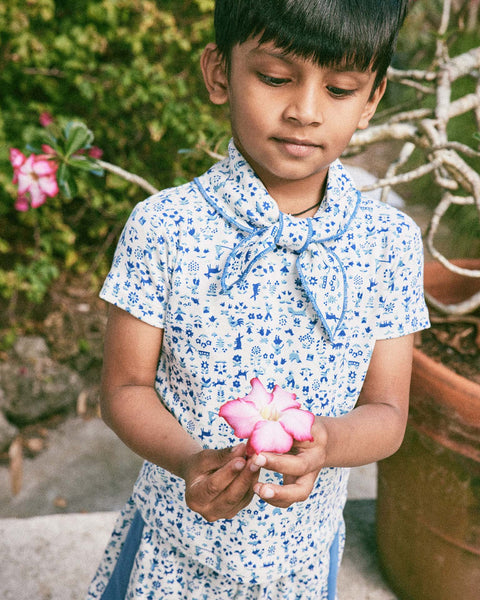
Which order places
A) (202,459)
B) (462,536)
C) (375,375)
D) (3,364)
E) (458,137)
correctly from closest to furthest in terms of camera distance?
1. (202,459)
2. (375,375)
3. (462,536)
4. (3,364)
5. (458,137)

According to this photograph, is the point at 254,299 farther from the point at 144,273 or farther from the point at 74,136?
the point at 74,136

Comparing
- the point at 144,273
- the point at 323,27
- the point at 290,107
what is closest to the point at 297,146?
the point at 290,107

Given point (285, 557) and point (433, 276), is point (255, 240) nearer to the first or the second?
point (285, 557)

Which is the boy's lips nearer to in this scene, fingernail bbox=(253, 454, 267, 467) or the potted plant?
fingernail bbox=(253, 454, 267, 467)

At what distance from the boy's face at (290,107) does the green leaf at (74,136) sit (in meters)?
0.71

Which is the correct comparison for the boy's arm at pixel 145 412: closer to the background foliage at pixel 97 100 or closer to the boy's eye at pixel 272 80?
the boy's eye at pixel 272 80

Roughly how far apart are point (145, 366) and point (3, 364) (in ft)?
7.16

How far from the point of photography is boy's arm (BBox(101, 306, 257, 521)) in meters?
0.90

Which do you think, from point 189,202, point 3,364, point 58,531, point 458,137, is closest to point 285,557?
point 189,202

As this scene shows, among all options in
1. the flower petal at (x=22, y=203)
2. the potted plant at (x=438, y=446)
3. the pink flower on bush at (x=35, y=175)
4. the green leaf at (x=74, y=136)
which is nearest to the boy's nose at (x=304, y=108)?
the potted plant at (x=438, y=446)

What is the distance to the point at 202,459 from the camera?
884mm

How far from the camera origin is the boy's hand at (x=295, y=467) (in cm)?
83

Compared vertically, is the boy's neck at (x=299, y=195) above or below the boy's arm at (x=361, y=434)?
above

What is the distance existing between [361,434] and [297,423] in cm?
27
